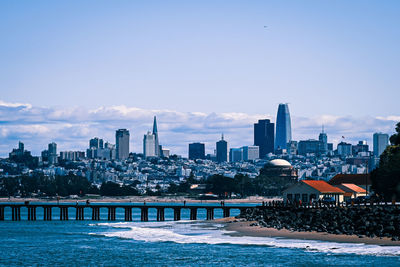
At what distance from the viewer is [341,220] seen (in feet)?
226

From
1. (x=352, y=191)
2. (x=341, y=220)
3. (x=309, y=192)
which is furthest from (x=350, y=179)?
(x=341, y=220)

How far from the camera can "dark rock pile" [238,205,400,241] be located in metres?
62.9

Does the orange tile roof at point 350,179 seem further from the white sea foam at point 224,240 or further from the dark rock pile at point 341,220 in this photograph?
the dark rock pile at point 341,220

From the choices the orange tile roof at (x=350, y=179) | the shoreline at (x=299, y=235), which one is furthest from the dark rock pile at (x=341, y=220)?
the orange tile roof at (x=350, y=179)

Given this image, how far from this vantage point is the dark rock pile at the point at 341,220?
62938 mm

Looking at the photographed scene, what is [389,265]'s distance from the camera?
49250mm

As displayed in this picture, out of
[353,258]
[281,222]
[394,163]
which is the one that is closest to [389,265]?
[353,258]

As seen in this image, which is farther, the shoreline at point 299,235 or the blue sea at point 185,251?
the shoreline at point 299,235

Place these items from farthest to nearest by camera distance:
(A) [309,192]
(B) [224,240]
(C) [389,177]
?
(A) [309,192] → (C) [389,177] → (B) [224,240]

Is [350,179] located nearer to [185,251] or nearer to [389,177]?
[389,177]

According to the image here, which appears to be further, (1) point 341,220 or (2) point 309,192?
(2) point 309,192

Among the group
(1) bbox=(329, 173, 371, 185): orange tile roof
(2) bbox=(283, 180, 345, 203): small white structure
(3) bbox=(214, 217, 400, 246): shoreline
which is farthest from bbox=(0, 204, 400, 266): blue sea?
(1) bbox=(329, 173, 371, 185): orange tile roof

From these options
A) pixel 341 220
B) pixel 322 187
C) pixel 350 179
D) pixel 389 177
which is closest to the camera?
pixel 341 220

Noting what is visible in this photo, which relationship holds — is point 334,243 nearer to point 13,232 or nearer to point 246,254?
point 246,254
